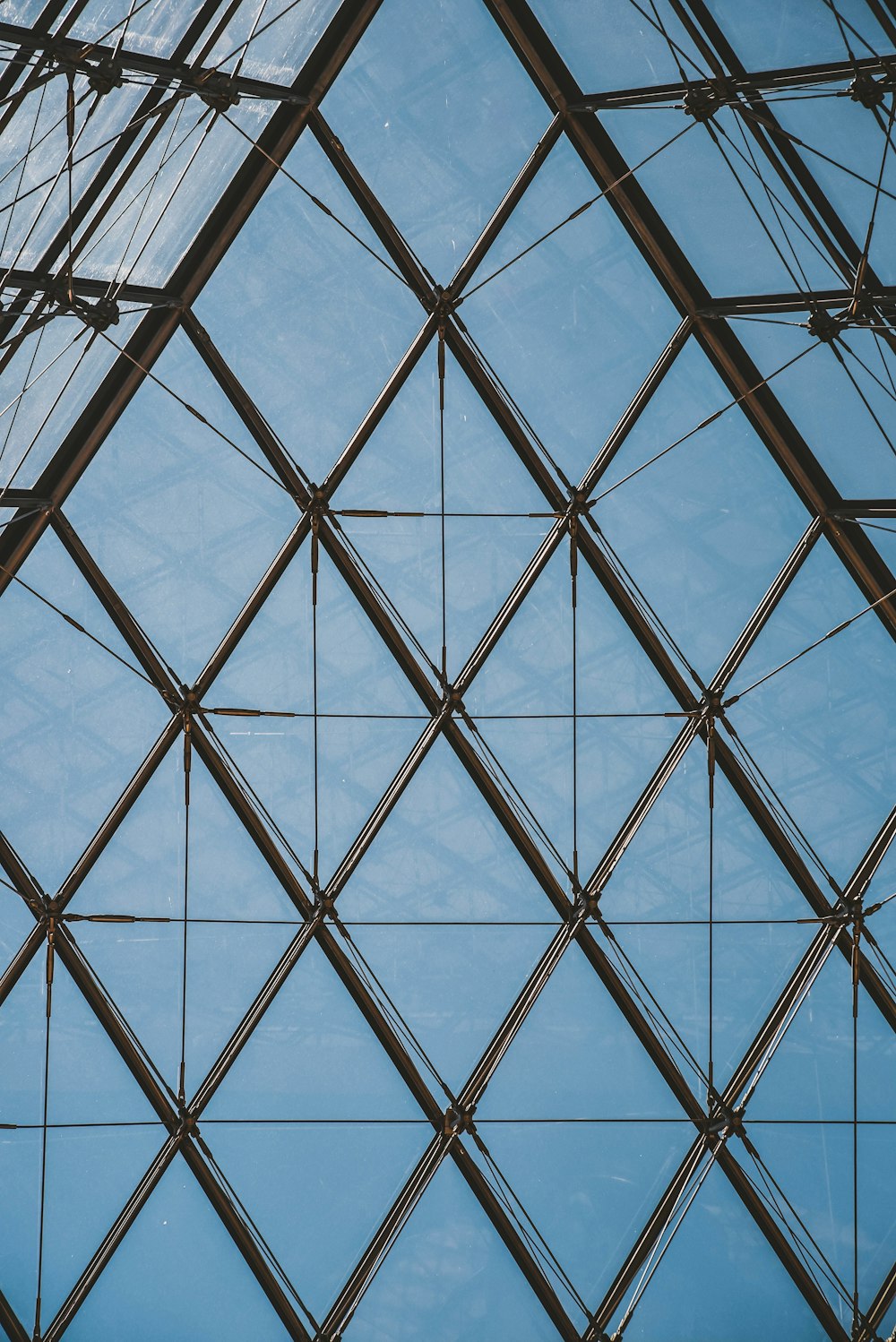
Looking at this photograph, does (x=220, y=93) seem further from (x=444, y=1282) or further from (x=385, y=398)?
(x=444, y=1282)

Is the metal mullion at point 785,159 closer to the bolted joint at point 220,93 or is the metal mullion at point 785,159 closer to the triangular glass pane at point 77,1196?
the bolted joint at point 220,93

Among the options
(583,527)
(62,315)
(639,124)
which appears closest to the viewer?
(62,315)

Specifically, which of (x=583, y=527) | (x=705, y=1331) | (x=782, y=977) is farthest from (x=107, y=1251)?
(x=583, y=527)

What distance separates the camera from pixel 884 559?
1541cm

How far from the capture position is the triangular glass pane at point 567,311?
14.8m

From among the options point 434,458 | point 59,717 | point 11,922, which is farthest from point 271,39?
point 11,922

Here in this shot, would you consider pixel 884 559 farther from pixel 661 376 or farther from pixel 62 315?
pixel 62 315

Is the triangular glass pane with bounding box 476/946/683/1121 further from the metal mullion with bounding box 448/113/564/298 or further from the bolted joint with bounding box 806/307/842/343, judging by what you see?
the metal mullion with bounding box 448/113/564/298

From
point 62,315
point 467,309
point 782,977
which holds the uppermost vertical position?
point 467,309

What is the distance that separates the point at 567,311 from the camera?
1495 centimetres

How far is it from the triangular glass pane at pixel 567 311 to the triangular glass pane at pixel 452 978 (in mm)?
5060

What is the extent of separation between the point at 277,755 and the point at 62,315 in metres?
4.61

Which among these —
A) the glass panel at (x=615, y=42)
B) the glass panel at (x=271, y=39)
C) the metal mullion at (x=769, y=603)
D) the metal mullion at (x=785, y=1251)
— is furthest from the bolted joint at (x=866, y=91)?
the metal mullion at (x=785, y=1251)

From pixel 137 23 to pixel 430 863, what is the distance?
8001 millimetres
